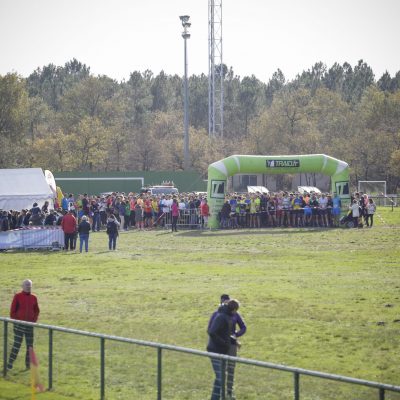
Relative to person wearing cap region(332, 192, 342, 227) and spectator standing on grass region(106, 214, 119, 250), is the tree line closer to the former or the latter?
person wearing cap region(332, 192, 342, 227)

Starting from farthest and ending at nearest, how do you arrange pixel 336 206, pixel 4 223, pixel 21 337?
pixel 336 206 < pixel 4 223 < pixel 21 337

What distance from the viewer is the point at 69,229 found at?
3472 cm

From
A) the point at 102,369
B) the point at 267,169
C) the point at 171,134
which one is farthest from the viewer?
the point at 171,134

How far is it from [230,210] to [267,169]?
3089 mm

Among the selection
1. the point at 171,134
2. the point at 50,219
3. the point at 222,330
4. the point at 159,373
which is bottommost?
the point at 159,373

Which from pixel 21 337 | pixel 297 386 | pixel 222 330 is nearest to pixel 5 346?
pixel 21 337

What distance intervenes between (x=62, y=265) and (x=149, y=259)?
3.19m

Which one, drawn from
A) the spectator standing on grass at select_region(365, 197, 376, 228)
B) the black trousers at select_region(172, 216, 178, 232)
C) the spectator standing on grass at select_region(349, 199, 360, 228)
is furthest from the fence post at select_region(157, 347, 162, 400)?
the spectator standing on grass at select_region(365, 197, 376, 228)

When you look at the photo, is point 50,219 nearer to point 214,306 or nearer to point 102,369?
point 214,306

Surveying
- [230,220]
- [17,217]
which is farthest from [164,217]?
[17,217]

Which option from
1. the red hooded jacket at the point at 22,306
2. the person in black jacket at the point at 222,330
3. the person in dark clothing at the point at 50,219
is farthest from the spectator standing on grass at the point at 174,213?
the person in black jacket at the point at 222,330

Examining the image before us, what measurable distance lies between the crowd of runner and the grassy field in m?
3.29

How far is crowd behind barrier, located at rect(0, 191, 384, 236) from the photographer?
1688 inches

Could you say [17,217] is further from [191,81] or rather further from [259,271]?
[191,81]
